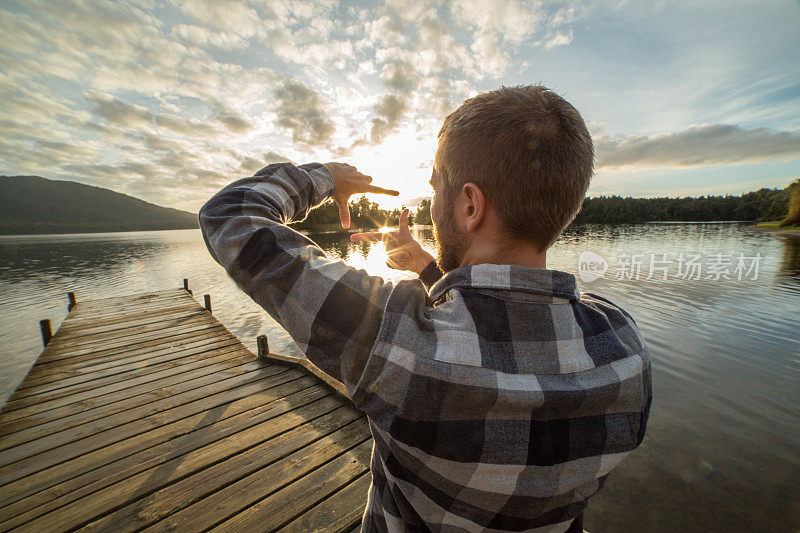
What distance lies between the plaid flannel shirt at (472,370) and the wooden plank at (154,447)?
4226mm

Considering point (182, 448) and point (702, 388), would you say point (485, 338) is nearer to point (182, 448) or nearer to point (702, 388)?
point (182, 448)

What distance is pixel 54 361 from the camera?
7.06 metres

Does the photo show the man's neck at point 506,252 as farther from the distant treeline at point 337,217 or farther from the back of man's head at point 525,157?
the distant treeline at point 337,217

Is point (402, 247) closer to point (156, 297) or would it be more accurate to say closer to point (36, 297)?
point (156, 297)

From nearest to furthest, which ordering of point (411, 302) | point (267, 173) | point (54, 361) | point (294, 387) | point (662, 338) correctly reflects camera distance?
point (411, 302), point (267, 173), point (294, 387), point (54, 361), point (662, 338)

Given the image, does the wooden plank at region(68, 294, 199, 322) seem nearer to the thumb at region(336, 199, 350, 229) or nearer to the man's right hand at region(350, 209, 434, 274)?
the thumb at region(336, 199, 350, 229)

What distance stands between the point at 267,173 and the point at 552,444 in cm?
145

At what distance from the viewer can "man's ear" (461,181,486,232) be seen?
1.10 m

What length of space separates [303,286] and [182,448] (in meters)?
4.64

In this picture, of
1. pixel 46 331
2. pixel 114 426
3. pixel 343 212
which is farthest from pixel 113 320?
pixel 343 212

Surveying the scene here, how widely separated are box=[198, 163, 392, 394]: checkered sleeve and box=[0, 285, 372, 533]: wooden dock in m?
3.25

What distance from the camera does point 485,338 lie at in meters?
0.83

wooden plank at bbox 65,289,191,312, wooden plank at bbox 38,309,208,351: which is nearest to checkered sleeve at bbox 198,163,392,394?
wooden plank at bbox 38,309,208,351

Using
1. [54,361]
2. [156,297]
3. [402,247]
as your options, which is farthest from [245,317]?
[402,247]
